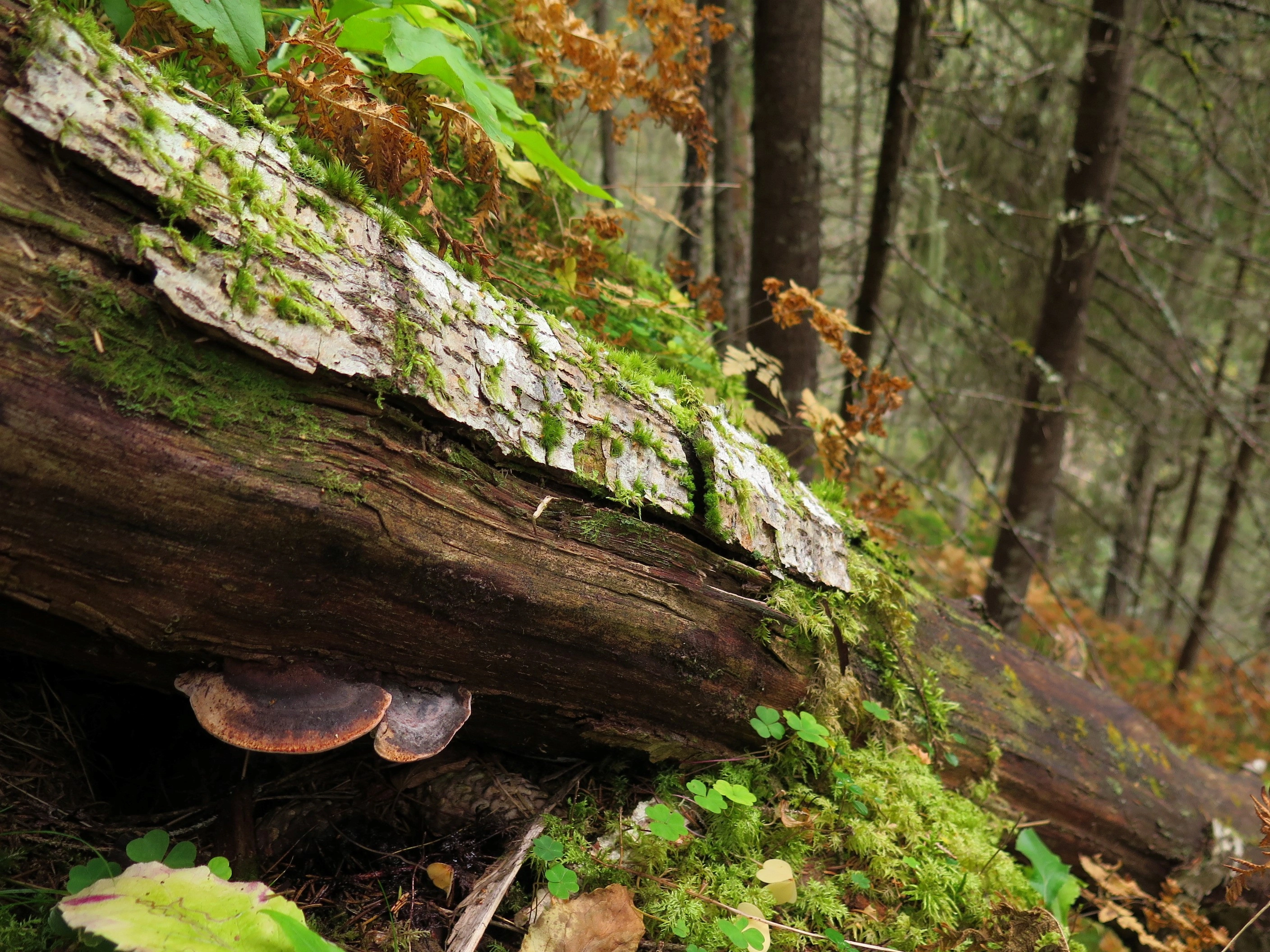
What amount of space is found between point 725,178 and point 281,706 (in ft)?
20.0

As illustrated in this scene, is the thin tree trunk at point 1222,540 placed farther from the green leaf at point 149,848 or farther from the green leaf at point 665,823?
the green leaf at point 149,848

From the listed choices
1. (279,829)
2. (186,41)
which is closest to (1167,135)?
(186,41)

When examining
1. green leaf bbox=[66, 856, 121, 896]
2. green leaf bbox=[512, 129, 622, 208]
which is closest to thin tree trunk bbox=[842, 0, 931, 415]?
green leaf bbox=[512, 129, 622, 208]

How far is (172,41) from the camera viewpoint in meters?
1.69

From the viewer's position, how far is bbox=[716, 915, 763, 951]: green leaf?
5.28 ft

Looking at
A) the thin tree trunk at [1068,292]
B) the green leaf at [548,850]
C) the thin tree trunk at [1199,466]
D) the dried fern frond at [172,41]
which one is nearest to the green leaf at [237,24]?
the dried fern frond at [172,41]

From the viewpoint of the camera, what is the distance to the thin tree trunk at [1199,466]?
20.1 feet

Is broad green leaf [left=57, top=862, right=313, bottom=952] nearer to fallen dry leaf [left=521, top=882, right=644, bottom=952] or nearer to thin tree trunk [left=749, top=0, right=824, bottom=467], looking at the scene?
fallen dry leaf [left=521, top=882, right=644, bottom=952]

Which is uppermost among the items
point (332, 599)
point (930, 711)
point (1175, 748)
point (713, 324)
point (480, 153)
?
point (480, 153)

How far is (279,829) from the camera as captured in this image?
188 cm

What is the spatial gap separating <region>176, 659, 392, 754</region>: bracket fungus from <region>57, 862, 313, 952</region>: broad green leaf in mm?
256

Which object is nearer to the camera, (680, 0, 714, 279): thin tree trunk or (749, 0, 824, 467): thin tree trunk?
(749, 0, 824, 467): thin tree trunk

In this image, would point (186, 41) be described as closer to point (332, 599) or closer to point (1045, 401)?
point (332, 599)

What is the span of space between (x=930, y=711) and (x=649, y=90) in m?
2.87
